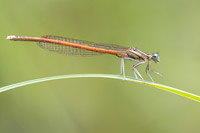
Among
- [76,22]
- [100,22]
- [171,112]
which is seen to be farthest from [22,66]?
[171,112]

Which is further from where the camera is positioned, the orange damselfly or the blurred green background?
the blurred green background

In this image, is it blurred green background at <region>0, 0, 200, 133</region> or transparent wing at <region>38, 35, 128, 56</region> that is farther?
blurred green background at <region>0, 0, 200, 133</region>

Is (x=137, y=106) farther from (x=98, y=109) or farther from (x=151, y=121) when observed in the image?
(x=98, y=109)

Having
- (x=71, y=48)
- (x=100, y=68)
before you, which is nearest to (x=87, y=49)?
(x=71, y=48)

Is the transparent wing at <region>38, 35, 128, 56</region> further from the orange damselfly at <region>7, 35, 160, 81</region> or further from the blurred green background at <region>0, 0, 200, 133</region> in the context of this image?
the blurred green background at <region>0, 0, 200, 133</region>

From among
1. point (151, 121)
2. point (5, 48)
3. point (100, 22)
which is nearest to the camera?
point (5, 48)

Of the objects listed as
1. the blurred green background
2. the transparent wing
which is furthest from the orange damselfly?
the blurred green background

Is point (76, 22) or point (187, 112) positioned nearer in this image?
point (187, 112)

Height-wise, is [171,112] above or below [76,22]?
below
